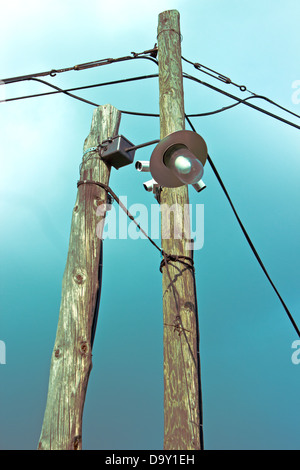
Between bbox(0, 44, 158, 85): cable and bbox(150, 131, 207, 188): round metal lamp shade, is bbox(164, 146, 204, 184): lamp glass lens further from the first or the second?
bbox(0, 44, 158, 85): cable

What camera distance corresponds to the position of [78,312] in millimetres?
4004

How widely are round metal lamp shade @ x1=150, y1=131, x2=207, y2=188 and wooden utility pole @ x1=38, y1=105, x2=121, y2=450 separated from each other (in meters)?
0.64

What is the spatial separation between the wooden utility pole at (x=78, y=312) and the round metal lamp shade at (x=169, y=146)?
64 cm

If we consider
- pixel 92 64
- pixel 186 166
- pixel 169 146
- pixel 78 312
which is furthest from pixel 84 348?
pixel 92 64

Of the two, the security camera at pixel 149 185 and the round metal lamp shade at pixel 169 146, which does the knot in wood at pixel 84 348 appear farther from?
the security camera at pixel 149 185

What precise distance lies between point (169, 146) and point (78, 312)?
5.10ft

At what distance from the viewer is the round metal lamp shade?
4113mm

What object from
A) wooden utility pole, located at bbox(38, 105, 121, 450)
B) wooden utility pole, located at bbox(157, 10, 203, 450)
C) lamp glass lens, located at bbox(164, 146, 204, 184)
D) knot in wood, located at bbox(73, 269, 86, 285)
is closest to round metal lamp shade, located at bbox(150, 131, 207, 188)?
lamp glass lens, located at bbox(164, 146, 204, 184)

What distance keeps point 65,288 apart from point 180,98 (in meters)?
2.37

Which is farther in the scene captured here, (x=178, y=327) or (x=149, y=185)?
(x=149, y=185)

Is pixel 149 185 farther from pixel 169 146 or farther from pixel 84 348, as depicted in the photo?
pixel 84 348
